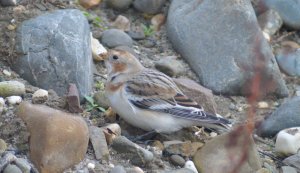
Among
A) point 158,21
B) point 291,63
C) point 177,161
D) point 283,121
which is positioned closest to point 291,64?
point 291,63

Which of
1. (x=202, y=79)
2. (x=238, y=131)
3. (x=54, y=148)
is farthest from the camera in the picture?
(x=202, y=79)

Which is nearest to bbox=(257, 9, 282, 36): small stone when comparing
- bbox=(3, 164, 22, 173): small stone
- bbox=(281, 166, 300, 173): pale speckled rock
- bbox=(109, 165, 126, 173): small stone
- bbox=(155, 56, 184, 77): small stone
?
bbox=(155, 56, 184, 77): small stone

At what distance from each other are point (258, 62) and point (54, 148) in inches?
106

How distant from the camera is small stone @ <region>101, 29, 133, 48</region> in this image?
20.4 ft

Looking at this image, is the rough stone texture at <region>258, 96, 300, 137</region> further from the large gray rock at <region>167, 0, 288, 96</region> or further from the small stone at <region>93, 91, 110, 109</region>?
the small stone at <region>93, 91, 110, 109</region>

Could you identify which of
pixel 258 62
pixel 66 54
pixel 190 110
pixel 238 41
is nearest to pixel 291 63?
pixel 238 41

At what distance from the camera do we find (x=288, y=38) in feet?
23.3

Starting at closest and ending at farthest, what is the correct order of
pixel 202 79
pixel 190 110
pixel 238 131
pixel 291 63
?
1. pixel 238 131
2. pixel 190 110
3. pixel 202 79
4. pixel 291 63

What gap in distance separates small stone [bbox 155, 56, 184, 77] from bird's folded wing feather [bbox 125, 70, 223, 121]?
758mm

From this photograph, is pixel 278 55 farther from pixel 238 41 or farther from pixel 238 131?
pixel 238 131

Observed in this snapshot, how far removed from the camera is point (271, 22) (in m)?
7.04

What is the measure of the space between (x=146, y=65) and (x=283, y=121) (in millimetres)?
1348

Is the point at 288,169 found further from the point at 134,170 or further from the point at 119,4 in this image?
the point at 119,4

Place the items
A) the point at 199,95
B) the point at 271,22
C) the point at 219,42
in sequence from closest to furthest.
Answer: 1. the point at 199,95
2. the point at 219,42
3. the point at 271,22
